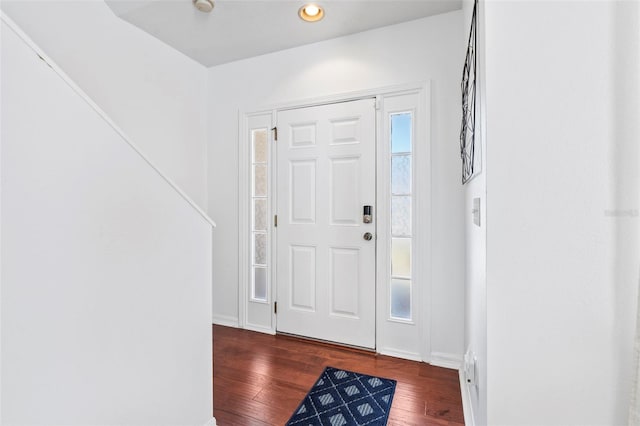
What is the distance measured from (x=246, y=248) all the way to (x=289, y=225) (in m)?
0.51

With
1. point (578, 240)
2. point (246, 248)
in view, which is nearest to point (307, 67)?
point (246, 248)

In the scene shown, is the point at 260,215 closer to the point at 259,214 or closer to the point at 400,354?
the point at 259,214

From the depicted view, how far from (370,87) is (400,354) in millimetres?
2021

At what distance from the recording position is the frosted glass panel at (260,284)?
2.78m

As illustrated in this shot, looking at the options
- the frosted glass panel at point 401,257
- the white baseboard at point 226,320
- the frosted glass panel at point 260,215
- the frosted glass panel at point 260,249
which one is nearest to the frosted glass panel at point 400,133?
the frosted glass panel at point 401,257

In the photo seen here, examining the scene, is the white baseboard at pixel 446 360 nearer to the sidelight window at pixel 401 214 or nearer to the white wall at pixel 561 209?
the sidelight window at pixel 401 214

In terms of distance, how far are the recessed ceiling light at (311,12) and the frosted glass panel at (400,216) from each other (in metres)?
1.41

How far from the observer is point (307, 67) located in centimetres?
258

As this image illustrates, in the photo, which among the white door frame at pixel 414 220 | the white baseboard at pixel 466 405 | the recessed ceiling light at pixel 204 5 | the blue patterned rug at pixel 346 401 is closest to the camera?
the white baseboard at pixel 466 405

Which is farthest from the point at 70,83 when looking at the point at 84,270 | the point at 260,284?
the point at 260,284

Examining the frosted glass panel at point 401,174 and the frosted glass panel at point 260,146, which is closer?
the frosted glass panel at point 401,174

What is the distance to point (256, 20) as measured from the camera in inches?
89.3

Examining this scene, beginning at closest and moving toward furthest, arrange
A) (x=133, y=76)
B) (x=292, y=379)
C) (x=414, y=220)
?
1. (x=292, y=379)
2. (x=414, y=220)
3. (x=133, y=76)

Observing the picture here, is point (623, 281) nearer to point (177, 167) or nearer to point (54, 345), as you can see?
point (54, 345)
